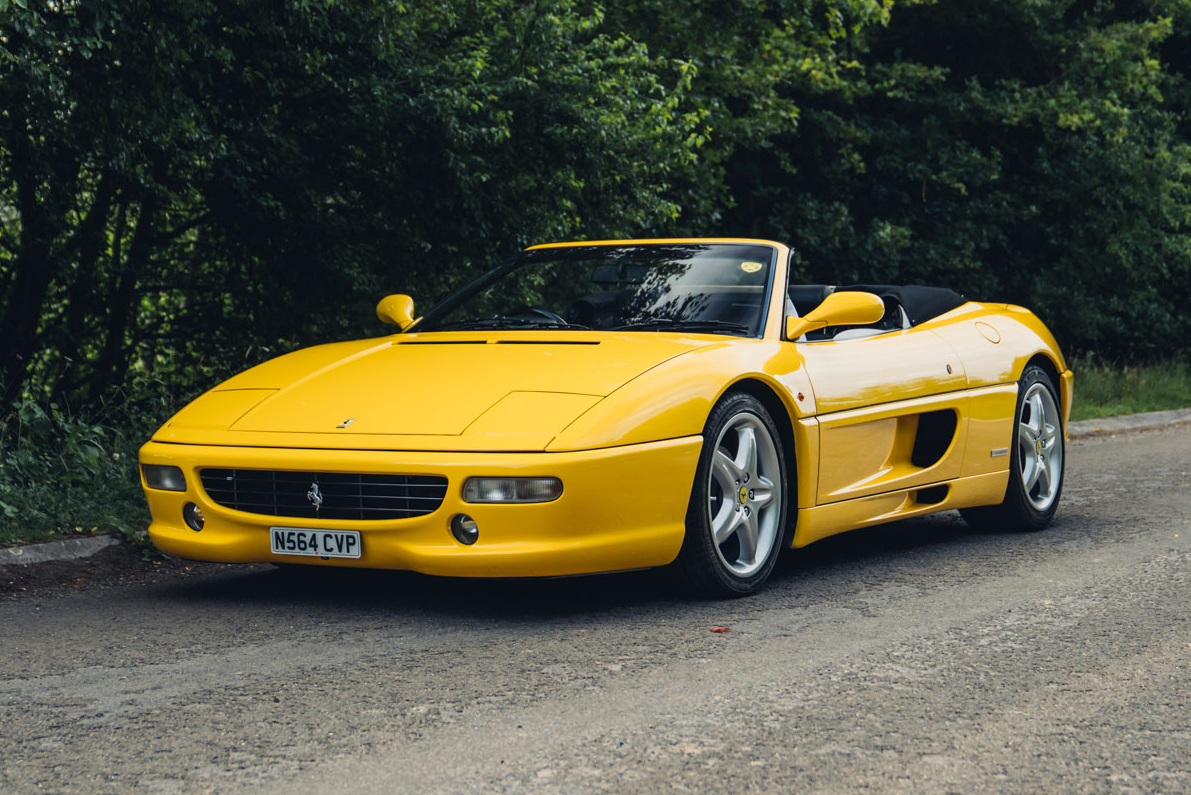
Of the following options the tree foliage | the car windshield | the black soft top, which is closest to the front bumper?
the car windshield

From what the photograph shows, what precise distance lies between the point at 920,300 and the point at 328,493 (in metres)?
3.41

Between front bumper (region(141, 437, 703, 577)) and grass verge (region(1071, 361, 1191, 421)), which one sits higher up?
front bumper (region(141, 437, 703, 577))

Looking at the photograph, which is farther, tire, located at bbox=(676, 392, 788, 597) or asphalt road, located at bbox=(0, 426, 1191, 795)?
tire, located at bbox=(676, 392, 788, 597)

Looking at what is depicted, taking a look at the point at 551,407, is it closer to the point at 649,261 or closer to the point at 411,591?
the point at 411,591

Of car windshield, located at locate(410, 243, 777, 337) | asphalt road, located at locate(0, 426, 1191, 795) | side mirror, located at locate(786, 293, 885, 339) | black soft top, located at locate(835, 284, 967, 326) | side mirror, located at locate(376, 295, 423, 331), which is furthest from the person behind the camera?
black soft top, located at locate(835, 284, 967, 326)

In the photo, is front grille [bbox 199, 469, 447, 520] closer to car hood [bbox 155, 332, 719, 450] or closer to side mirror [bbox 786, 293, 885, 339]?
car hood [bbox 155, 332, 719, 450]

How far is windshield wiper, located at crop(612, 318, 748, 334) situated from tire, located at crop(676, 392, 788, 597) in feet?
1.53

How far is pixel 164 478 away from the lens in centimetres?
522

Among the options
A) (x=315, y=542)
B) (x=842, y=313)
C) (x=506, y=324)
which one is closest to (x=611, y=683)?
(x=315, y=542)

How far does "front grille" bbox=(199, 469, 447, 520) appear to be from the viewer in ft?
15.5

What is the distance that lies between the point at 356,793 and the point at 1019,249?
19116 mm

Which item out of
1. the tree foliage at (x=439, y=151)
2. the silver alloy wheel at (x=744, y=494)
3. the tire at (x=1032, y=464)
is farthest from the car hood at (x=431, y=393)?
the tree foliage at (x=439, y=151)

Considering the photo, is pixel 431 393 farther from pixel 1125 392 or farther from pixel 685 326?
pixel 1125 392

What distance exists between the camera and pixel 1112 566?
601cm
